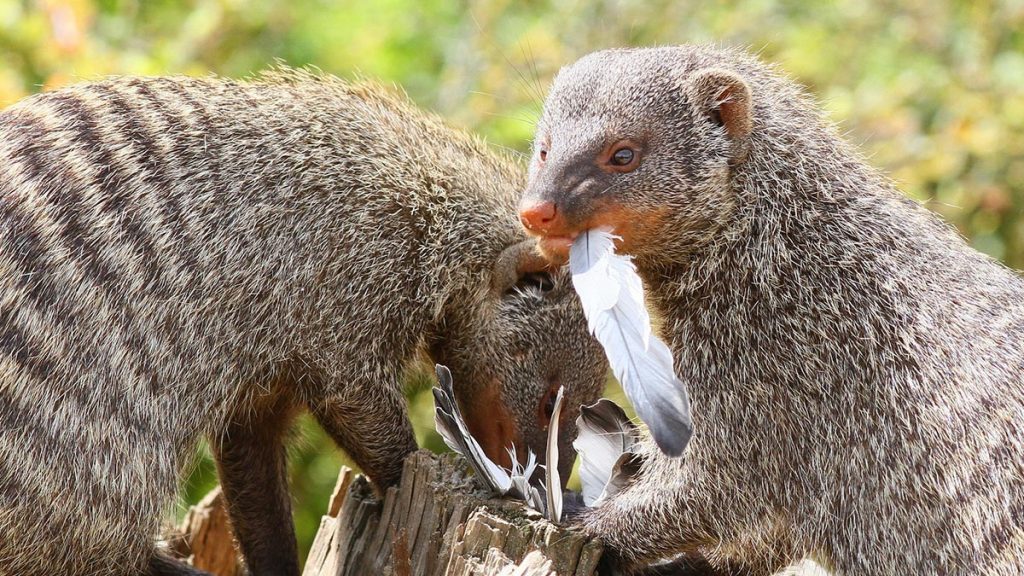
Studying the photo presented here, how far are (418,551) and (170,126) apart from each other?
1.49m

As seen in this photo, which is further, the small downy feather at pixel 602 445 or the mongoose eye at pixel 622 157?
the small downy feather at pixel 602 445

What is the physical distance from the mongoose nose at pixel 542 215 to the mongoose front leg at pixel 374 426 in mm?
1028

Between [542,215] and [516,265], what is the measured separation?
109 centimetres

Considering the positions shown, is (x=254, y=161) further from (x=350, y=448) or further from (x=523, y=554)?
(x=523, y=554)

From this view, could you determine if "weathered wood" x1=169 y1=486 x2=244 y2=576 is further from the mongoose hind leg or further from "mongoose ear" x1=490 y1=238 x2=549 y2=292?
"mongoose ear" x1=490 y1=238 x2=549 y2=292

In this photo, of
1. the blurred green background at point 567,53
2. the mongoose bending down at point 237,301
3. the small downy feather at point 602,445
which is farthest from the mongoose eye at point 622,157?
the blurred green background at point 567,53

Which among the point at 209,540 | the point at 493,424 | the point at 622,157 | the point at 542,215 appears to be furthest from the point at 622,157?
the point at 209,540

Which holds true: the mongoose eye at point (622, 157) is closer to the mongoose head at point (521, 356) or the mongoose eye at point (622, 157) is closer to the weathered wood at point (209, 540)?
the mongoose head at point (521, 356)

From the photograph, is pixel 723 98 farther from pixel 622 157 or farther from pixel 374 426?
pixel 374 426

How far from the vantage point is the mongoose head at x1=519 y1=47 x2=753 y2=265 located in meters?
2.81

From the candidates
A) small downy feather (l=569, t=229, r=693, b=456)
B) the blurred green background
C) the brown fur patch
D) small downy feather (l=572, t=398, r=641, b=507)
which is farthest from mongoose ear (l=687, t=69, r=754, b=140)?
the blurred green background

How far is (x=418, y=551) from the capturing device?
3.02 meters

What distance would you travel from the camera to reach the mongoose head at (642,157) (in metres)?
2.81

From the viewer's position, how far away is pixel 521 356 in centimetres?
380
